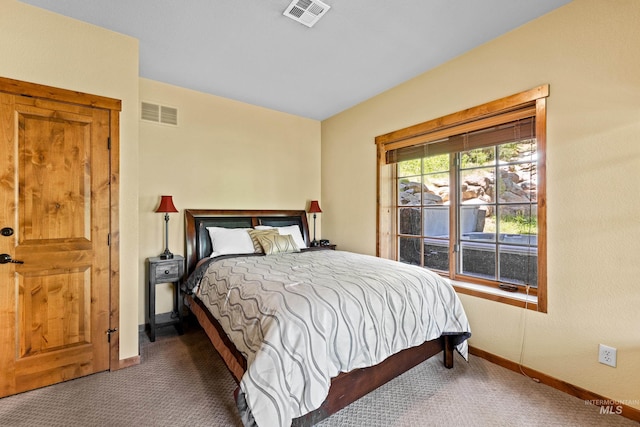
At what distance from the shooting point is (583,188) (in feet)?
6.91

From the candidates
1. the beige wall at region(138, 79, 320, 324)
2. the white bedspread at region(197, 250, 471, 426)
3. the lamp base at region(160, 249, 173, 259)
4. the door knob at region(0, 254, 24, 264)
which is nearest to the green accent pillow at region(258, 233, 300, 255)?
the white bedspread at region(197, 250, 471, 426)

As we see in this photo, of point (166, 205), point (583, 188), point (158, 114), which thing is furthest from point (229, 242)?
point (583, 188)

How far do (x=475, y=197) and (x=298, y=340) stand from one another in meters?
2.32

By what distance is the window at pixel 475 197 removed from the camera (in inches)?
97.3

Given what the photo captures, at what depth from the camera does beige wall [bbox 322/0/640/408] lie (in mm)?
1920

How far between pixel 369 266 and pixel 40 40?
10.2ft

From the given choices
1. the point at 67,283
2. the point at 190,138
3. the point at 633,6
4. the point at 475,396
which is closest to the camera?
the point at 633,6

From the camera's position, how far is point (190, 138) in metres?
3.63

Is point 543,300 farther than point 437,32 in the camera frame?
No

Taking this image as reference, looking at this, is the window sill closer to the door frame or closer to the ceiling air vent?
the ceiling air vent

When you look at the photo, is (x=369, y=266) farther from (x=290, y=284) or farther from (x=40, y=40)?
(x=40, y=40)

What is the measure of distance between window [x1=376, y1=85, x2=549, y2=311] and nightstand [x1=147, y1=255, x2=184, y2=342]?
2401 millimetres

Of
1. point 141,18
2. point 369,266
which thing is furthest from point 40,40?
point 369,266

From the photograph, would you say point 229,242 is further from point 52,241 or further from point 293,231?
point 52,241
